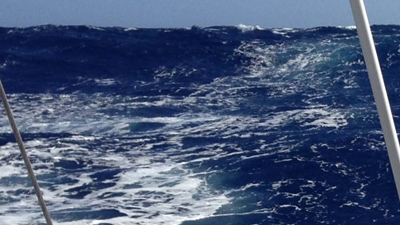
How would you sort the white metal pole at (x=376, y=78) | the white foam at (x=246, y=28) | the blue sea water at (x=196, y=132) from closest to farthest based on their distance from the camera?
1. the white metal pole at (x=376, y=78)
2. the blue sea water at (x=196, y=132)
3. the white foam at (x=246, y=28)

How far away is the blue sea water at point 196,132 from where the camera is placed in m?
12.5

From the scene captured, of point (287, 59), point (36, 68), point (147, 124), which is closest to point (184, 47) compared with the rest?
point (287, 59)

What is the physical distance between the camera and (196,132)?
18375mm

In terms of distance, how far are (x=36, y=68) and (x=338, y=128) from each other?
1575 centimetres

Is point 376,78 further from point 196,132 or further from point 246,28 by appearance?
point 246,28

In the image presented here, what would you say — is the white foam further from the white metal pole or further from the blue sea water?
the white metal pole

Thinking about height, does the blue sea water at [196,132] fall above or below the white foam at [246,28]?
below

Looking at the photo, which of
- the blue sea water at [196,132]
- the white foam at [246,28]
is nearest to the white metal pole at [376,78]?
the blue sea water at [196,132]

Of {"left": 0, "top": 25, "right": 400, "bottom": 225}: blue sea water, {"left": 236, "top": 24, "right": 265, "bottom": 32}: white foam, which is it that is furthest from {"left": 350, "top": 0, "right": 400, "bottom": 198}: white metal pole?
{"left": 236, "top": 24, "right": 265, "bottom": 32}: white foam

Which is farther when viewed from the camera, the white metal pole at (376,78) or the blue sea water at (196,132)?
the blue sea water at (196,132)

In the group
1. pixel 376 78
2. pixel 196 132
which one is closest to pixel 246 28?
pixel 196 132

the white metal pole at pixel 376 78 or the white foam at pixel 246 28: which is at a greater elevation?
the white foam at pixel 246 28

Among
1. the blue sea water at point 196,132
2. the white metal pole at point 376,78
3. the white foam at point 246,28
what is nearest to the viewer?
the white metal pole at point 376,78

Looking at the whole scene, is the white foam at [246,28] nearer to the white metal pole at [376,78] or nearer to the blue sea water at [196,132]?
the blue sea water at [196,132]
